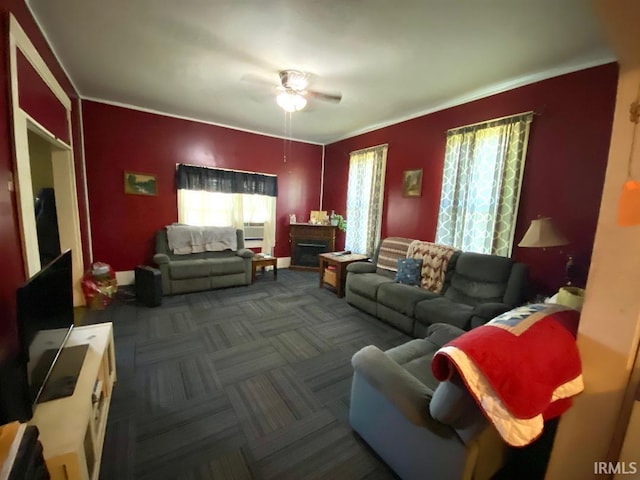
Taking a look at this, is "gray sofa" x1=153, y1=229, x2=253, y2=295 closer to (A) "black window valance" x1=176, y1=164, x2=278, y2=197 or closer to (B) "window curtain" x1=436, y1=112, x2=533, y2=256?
(A) "black window valance" x1=176, y1=164, x2=278, y2=197

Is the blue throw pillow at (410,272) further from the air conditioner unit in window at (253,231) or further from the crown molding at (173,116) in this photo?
the crown molding at (173,116)

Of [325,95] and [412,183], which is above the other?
[325,95]

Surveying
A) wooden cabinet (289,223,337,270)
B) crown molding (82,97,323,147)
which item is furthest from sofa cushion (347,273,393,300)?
crown molding (82,97,323,147)

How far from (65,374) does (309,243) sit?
418 centimetres

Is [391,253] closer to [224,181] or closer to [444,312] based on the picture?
[444,312]

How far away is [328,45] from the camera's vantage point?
2100 mm

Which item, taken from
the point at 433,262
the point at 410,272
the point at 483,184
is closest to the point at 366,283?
the point at 410,272

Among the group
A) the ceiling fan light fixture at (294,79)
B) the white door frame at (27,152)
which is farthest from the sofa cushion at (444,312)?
the white door frame at (27,152)

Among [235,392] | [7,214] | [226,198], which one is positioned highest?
[226,198]

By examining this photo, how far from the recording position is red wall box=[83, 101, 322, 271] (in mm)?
3691

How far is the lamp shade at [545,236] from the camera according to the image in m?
2.13

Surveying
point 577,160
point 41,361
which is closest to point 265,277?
point 41,361

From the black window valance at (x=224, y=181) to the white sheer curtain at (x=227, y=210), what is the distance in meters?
0.10

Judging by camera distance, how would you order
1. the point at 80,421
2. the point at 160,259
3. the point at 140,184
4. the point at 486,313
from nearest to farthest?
the point at 80,421, the point at 486,313, the point at 160,259, the point at 140,184
